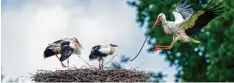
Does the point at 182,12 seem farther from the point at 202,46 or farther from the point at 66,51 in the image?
the point at 202,46

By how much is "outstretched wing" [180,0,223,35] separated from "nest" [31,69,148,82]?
445 mm

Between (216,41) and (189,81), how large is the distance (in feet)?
3.52

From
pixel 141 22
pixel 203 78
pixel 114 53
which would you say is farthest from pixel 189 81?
pixel 114 53

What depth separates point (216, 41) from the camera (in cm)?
1363

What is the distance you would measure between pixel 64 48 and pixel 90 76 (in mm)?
496

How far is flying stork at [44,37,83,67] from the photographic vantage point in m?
6.00

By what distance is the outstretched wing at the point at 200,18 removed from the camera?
19.0ft

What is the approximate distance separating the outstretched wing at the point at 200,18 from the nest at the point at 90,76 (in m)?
0.45

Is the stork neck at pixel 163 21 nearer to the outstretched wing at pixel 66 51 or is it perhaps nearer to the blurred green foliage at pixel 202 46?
the outstretched wing at pixel 66 51

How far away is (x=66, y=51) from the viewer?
600cm

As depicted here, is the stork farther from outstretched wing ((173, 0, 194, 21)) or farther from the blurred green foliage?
the blurred green foliage

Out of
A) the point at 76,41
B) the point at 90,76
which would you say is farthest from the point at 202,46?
the point at 90,76

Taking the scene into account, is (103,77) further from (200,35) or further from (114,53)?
(200,35)

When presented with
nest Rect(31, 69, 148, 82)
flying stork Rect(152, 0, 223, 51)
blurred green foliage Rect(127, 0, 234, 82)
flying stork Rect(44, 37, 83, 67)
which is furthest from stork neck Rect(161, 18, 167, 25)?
blurred green foliage Rect(127, 0, 234, 82)
